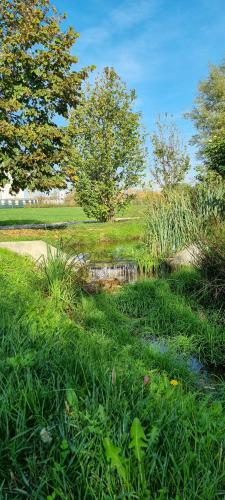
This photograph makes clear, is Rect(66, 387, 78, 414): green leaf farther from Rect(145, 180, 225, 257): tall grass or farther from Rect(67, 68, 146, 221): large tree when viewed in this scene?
Rect(67, 68, 146, 221): large tree

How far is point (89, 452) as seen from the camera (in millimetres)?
1707

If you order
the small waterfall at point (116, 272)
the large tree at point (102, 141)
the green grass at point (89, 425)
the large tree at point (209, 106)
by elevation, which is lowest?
the small waterfall at point (116, 272)

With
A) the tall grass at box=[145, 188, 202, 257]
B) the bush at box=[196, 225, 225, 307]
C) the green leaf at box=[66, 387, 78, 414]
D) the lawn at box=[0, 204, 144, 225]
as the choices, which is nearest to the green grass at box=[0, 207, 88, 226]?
the lawn at box=[0, 204, 144, 225]

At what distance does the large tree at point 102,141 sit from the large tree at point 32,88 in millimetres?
4670

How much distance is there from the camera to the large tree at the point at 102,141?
21500mm

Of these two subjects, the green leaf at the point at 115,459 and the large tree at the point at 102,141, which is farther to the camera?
the large tree at the point at 102,141

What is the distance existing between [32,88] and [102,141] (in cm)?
593

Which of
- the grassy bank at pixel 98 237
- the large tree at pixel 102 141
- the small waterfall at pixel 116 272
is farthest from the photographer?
the large tree at pixel 102 141

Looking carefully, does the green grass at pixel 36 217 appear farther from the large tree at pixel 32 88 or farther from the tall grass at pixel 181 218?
the tall grass at pixel 181 218

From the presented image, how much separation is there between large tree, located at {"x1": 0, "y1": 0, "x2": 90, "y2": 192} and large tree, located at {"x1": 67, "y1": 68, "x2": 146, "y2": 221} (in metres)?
4.67

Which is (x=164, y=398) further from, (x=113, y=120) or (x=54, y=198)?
(x=54, y=198)

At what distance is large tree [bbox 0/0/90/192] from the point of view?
1526 centimetres

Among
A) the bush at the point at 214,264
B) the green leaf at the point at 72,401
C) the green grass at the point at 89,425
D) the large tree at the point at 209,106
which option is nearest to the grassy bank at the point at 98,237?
the bush at the point at 214,264

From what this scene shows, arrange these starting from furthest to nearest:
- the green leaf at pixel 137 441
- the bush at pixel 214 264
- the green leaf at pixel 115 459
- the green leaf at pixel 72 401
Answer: the bush at pixel 214 264, the green leaf at pixel 72 401, the green leaf at pixel 137 441, the green leaf at pixel 115 459
